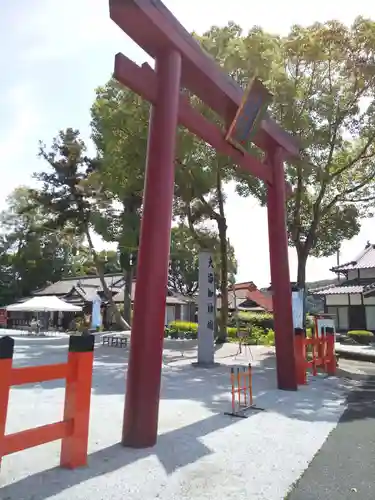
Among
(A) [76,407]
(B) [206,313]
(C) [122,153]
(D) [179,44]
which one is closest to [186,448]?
(A) [76,407]

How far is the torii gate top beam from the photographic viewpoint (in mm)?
4625

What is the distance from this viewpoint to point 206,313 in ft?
41.1

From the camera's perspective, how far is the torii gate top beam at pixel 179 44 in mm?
4625

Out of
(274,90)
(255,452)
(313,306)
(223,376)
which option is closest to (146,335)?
(255,452)

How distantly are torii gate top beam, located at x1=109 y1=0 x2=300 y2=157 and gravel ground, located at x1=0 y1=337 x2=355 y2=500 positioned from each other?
4817mm

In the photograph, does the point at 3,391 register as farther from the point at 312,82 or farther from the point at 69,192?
the point at 69,192

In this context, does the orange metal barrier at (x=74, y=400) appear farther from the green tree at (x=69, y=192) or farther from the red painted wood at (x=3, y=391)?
the green tree at (x=69, y=192)

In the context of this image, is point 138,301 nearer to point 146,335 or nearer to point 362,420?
point 146,335

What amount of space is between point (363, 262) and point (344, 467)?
28182mm

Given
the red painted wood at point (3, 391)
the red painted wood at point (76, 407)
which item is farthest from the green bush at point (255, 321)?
the red painted wood at point (3, 391)

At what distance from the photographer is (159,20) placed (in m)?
4.77

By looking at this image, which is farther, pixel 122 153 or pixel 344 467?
pixel 122 153

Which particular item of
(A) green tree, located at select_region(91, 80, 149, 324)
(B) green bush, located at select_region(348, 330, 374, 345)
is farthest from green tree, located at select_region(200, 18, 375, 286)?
(B) green bush, located at select_region(348, 330, 374, 345)

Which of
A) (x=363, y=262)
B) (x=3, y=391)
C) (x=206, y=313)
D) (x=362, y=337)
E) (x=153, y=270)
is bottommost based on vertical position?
(x=3, y=391)
